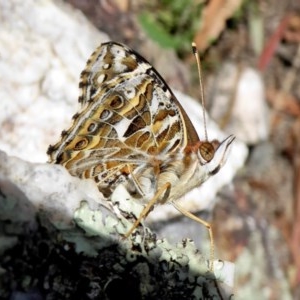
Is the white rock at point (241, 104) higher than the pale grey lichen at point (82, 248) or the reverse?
the reverse

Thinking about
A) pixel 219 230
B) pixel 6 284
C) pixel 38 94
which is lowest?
pixel 219 230

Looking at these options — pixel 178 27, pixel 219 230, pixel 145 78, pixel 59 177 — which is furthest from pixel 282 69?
pixel 59 177

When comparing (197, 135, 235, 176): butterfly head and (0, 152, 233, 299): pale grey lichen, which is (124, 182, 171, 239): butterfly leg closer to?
(0, 152, 233, 299): pale grey lichen

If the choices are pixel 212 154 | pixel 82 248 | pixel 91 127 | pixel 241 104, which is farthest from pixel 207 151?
pixel 241 104

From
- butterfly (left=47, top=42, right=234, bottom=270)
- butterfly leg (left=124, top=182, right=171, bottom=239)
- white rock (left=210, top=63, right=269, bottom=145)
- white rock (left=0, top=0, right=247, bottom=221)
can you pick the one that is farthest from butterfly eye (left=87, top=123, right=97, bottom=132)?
white rock (left=210, top=63, right=269, bottom=145)

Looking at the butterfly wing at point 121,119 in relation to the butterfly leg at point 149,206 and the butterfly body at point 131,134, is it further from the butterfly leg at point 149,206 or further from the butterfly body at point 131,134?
the butterfly leg at point 149,206

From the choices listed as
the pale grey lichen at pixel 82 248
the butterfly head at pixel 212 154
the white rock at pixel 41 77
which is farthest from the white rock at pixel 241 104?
the pale grey lichen at pixel 82 248

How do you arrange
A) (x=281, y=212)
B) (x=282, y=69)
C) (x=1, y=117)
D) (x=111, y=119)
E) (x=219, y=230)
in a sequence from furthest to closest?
1. (x=282, y=69)
2. (x=281, y=212)
3. (x=219, y=230)
4. (x=1, y=117)
5. (x=111, y=119)

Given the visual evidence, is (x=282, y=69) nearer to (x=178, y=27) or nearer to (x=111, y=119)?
(x=178, y=27)
